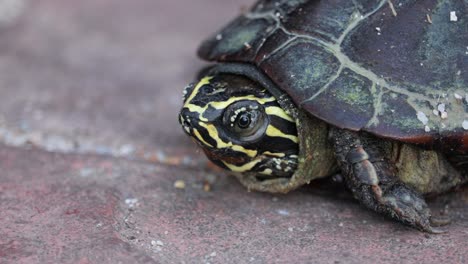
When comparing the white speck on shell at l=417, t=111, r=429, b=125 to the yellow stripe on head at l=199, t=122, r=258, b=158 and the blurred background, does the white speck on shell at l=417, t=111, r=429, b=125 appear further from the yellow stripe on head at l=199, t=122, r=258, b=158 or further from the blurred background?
the blurred background

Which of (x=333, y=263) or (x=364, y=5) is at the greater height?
(x=364, y=5)

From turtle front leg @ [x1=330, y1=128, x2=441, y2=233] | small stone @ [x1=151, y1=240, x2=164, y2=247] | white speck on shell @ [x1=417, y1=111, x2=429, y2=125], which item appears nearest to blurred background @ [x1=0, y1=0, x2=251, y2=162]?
small stone @ [x1=151, y1=240, x2=164, y2=247]

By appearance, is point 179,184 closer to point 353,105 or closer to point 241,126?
point 241,126

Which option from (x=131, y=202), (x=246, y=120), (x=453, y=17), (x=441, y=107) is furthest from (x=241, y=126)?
(x=453, y=17)

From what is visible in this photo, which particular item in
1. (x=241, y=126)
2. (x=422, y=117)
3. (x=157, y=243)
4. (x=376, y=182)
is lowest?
(x=157, y=243)

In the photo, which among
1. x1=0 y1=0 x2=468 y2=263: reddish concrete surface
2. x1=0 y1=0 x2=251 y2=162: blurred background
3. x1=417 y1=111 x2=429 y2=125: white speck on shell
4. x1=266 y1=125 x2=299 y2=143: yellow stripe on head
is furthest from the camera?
x1=0 y1=0 x2=251 y2=162: blurred background

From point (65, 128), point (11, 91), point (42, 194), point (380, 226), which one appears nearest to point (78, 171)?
point (42, 194)

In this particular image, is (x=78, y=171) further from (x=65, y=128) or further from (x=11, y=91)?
(x=11, y=91)
